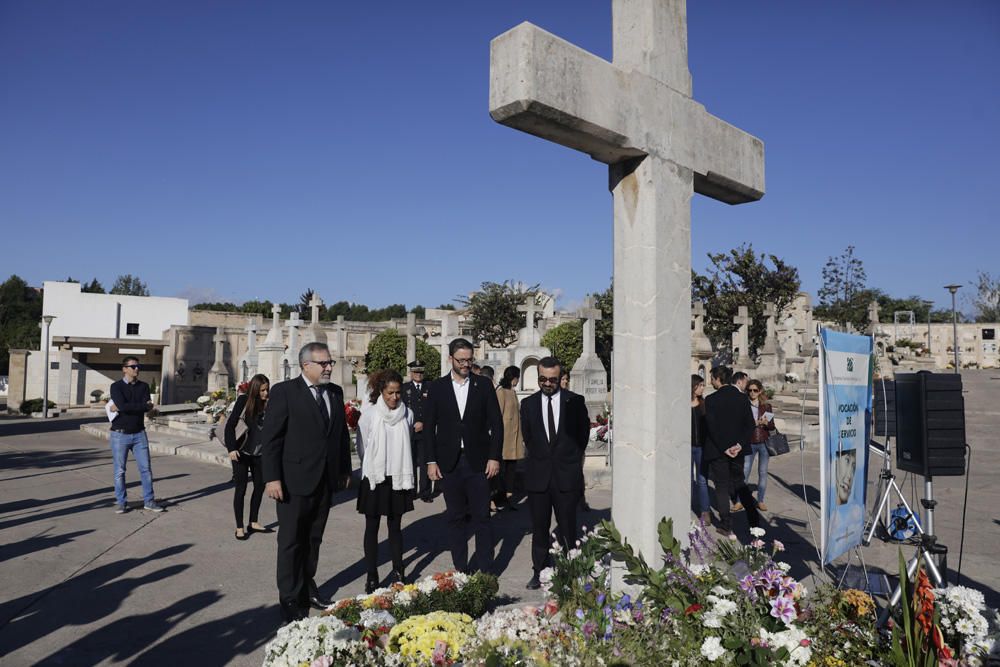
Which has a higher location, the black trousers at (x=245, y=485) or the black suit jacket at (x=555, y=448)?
the black suit jacket at (x=555, y=448)

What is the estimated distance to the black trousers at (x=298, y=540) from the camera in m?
4.49

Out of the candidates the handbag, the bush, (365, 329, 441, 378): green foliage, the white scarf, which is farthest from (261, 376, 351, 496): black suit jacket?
the bush

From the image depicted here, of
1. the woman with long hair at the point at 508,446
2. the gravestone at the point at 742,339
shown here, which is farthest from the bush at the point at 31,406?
the gravestone at the point at 742,339

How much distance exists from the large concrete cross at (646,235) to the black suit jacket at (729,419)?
377 cm

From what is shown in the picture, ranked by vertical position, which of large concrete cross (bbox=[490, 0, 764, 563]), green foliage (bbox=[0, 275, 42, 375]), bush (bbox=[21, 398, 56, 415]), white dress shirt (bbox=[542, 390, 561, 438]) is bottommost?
bush (bbox=[21, 398, 56, 415])

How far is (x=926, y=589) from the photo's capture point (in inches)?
109

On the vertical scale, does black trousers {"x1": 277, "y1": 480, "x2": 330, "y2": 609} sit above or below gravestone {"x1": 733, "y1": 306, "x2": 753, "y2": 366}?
below

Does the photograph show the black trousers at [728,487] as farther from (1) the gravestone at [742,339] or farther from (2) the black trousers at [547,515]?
(1) the gravestone at [742,339]

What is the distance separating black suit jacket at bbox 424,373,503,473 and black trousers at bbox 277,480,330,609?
1.02 m

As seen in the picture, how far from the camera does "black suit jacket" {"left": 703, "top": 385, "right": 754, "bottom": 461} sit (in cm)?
701

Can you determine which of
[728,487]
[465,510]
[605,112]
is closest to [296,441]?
[465,510]

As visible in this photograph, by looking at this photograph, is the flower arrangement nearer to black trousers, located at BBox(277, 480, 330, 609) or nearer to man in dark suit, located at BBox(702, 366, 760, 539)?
black trousers, located at BBox(277, 480, 330, 609)

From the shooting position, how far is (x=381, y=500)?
5.18 metres

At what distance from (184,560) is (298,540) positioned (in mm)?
2052
